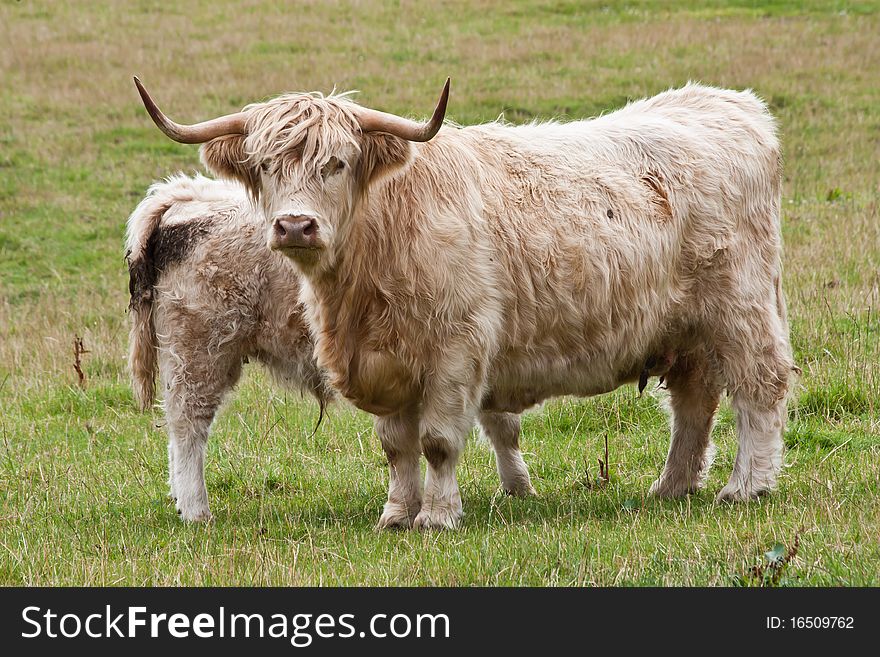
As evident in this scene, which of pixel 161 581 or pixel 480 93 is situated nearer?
pixel 161 581

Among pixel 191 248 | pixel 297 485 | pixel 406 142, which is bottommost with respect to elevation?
pixel 297 485

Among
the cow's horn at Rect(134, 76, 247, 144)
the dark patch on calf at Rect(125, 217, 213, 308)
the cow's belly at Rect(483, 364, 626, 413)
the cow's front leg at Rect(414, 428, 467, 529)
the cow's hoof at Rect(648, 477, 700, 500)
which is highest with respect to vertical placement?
the cow's horn at Rect(134, 76, 247, 144)

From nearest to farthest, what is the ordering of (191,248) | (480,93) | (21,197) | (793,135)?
(191,248), (21,197), (793,135), (480,93)

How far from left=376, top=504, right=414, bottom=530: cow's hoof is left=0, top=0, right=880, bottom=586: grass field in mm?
181

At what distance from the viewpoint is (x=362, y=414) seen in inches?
324

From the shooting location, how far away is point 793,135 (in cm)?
1612

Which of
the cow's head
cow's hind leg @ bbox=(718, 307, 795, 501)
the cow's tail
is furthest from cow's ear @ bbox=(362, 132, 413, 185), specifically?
cow's hind leg @ bbox=(718, 307, 795, 501)

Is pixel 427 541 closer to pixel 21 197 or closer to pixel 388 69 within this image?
pixel 21 197

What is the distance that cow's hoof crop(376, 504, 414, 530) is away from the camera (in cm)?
577

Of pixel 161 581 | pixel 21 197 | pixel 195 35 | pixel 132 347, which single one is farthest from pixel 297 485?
pixel 195 35

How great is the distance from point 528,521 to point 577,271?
1.20 metres

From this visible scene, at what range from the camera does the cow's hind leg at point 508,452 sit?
6.52 meters

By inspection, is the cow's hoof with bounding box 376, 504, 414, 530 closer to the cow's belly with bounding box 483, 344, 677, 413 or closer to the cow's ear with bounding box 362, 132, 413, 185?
the cow's belly with bounding box 483, 344, 677, 413

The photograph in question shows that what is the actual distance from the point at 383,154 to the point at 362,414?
3.10 m
